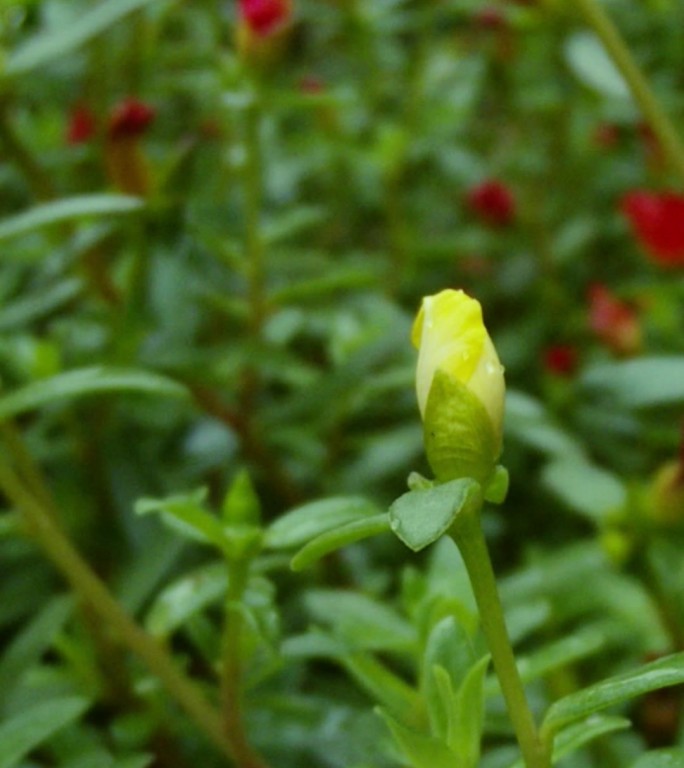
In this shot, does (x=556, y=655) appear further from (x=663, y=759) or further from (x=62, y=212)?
(x=62, y=212)

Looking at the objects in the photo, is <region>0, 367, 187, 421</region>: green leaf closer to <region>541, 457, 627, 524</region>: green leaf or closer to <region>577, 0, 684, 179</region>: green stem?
<region>541, 457, 627, 524</region>: green leaf

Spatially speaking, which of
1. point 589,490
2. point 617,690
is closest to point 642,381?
point 589,490

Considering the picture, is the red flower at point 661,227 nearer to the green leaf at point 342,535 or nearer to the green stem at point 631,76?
the green stem at point 631,76

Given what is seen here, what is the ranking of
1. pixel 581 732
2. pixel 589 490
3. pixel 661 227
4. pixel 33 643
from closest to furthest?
pixel 581 732, pixel 33 643, pixel 589 490, pixel 661 227

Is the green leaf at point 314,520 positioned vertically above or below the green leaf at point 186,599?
above

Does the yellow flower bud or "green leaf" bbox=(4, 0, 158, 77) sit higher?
"green leaf" bbox=(4, 0, 158, 77)

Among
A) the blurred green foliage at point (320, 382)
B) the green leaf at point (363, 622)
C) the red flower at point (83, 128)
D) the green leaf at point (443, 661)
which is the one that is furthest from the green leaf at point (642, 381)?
the red flower at point (83, 128)

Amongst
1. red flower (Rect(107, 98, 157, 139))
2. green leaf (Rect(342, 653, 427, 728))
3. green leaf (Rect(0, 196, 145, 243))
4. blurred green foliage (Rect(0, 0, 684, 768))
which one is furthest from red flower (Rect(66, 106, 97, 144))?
green leaf (Rect(342, 653, 427, 728))
